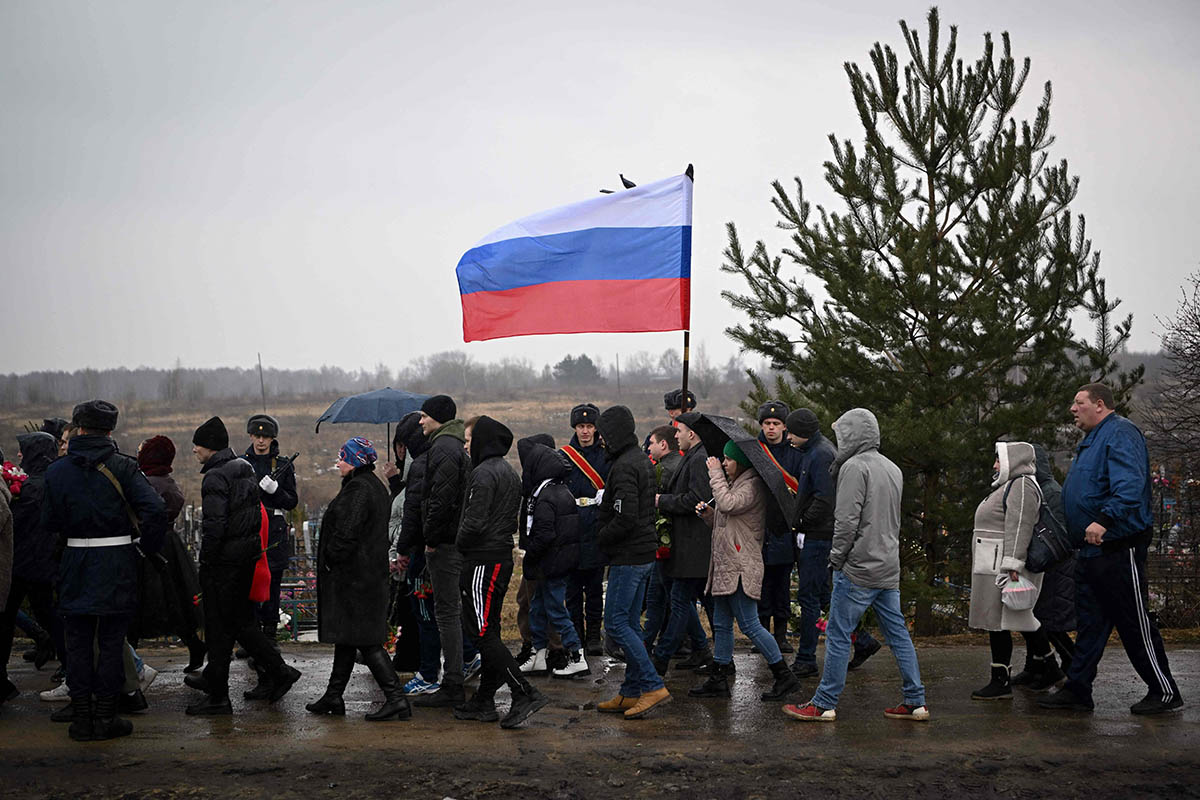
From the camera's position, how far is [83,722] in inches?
254

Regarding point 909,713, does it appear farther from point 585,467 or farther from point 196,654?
point 196,654

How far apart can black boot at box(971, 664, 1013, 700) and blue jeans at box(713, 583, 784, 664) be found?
4.77ft

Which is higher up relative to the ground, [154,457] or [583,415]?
[583,415]

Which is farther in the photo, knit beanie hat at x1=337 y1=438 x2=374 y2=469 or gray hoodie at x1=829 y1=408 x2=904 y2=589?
knit beanie hat at x1=337 y1=438 x2=374 y2=469

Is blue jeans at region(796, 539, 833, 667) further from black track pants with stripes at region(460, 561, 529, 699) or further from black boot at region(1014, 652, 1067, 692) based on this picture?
black track pants with stripes at region(460, 561, 529, 699)

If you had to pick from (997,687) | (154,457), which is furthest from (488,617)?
(997,687)

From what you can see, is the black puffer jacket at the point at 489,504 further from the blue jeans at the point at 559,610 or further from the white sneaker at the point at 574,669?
the white sneaker at the point at 574,669

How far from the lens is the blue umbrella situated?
13.2 metres

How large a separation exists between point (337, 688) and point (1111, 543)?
5124 mm

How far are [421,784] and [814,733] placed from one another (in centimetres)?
244

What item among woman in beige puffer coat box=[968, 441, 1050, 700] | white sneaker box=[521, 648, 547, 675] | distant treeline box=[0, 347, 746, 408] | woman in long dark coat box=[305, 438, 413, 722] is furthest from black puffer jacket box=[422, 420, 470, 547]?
distant treeline box=[0, 347, 746, 408]

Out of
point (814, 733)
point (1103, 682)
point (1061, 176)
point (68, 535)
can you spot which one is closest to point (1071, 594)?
point (1103, 682)

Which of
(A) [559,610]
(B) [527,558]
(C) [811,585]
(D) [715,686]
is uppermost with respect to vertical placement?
(B) [527,558]

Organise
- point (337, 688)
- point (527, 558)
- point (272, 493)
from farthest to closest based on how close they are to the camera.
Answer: point (272, 493) < point (527, 558) < point (337, 688)
